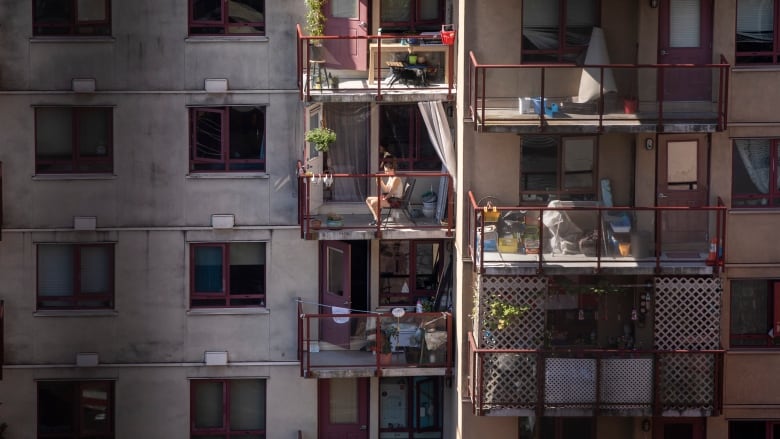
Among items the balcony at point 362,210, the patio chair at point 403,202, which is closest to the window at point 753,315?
the balcony at point 362,210

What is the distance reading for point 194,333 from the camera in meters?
34.7

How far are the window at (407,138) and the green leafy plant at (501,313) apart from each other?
409 cm

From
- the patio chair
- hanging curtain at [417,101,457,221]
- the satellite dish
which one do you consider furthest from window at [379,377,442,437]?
hanging curtain at [417,101,457,221]

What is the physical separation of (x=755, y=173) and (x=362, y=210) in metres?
7.60

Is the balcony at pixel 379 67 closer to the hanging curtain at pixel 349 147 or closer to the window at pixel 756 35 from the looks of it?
the hanging curtain at pixel 349 147

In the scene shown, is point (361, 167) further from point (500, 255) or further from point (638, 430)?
point (638, 430)

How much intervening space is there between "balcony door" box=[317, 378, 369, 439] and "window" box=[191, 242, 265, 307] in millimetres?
2246

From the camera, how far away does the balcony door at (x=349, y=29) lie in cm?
3353

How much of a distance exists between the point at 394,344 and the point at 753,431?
6907 mm

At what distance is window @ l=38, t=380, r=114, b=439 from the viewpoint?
3484 centimetres

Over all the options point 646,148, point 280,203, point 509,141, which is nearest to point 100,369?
point 280,203

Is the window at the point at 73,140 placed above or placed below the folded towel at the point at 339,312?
above

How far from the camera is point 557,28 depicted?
32.1 m

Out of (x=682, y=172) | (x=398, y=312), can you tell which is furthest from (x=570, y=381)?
(x=682, y=172)
